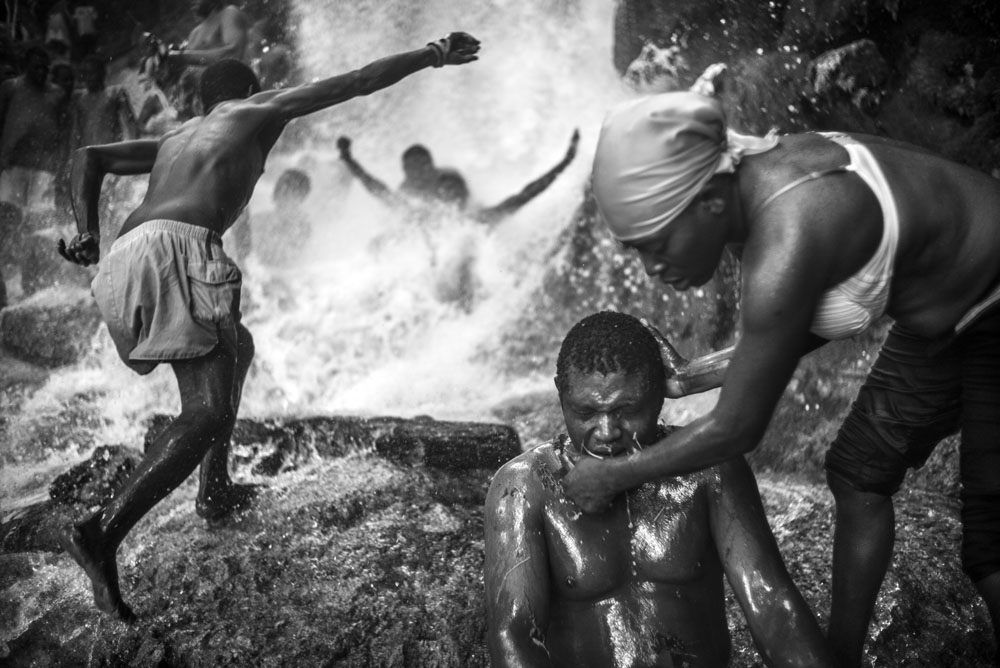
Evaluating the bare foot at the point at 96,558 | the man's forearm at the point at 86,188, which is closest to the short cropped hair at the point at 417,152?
the man's forearm at the point at 86,188

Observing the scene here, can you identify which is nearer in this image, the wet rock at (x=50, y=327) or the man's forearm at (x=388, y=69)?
the man's forearm at (x=388, y=69)

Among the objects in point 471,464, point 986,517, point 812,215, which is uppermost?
point 812,215

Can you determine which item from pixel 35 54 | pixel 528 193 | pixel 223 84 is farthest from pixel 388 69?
pixel 35 54

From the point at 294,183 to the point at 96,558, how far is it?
20.4 ft

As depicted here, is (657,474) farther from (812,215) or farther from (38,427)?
(38,427)

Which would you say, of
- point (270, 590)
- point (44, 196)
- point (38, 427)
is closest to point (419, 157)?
point (44, 196)

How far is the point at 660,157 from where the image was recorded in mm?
2059

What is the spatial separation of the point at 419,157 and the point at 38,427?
438cm

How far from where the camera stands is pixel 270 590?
3635mm

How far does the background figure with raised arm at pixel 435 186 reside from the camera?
855 cm

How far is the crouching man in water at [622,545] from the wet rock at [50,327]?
6.17 m

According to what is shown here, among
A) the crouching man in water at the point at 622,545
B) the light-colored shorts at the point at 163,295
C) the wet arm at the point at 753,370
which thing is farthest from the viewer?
the light-colored shorts at the point at 163,295

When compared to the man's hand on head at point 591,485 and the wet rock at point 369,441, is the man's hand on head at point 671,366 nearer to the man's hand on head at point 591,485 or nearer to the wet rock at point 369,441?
the man's hand on head at point 591,485

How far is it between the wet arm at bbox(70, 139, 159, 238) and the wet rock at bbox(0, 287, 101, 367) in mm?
3492
